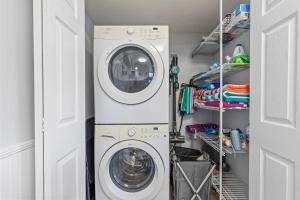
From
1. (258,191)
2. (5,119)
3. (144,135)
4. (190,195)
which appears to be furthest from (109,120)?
(258,191)

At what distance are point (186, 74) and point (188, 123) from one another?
73 cm

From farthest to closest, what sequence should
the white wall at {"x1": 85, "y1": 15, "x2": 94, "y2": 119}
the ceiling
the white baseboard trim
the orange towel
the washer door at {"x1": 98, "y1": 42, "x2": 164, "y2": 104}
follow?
the white wall at {"x1": 85, "y1": 15, "x2": 94, "y2": 119}, the ceiling, the washer door at {"x1": 98, "y1": 42, "x2": 164, "y2": 104}, the orange towel, the white baseboard trim

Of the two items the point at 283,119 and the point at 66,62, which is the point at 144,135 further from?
the point at 283,119

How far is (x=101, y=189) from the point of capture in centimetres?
168

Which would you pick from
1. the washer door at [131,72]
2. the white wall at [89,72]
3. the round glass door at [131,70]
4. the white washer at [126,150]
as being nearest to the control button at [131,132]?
the white washer at [126,150]

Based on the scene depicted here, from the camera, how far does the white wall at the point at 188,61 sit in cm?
271

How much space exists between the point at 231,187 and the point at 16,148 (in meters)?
1.79

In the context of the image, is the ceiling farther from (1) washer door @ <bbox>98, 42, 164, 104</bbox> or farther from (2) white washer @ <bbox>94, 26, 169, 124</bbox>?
(1) washer door @ <bbox>98, 42, 164, 104</bbox>

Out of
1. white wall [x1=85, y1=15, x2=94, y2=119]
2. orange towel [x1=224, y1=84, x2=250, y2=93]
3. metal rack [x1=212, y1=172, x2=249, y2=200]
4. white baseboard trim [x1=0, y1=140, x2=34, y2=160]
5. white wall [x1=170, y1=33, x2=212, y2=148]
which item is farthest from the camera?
white wall [x1=170, y1=33, x2=212, y2=148]

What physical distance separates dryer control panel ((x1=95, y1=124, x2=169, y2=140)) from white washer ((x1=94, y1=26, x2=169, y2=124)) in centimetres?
5

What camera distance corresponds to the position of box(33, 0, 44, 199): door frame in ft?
2.83

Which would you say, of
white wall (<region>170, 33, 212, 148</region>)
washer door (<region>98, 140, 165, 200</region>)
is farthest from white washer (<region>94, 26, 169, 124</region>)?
white wall (<region>170, 33, 212, 148</region>)

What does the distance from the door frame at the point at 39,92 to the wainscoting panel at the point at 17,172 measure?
10 centimetres

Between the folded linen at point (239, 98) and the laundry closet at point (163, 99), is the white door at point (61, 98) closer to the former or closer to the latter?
the laundry closet at point (163, 99)
